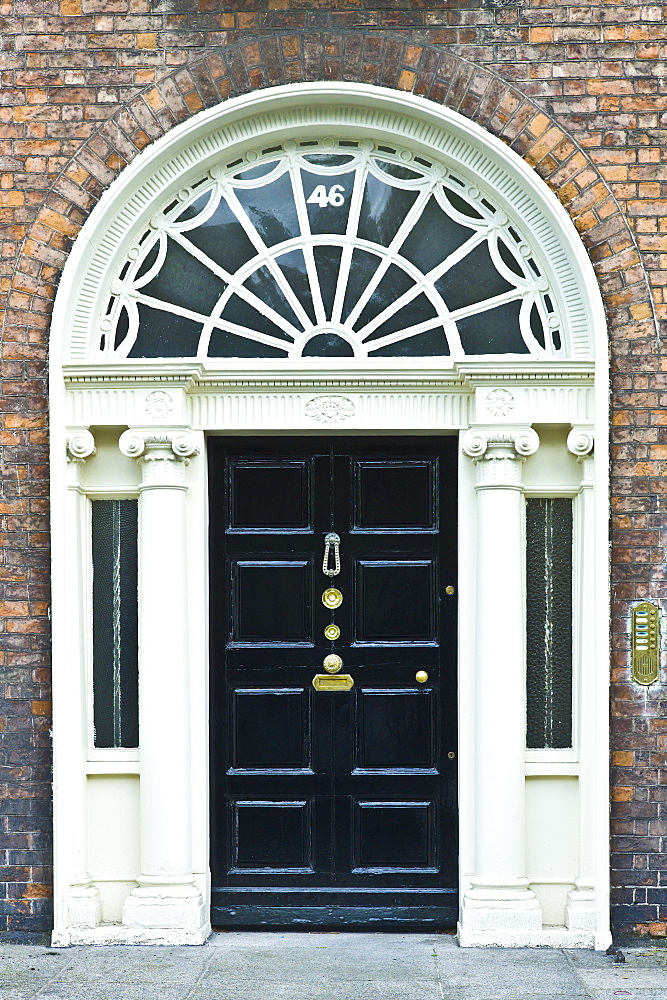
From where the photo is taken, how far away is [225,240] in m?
5.66

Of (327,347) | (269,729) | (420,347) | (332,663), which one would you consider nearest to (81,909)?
(269,729)

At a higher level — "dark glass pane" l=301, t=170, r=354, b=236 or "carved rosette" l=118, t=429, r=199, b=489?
"dark glass pane" l=301, t=170, r=354, b=236

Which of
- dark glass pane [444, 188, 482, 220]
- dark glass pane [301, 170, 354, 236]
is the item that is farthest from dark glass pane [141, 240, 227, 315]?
dark glass pane [444, 188, 482, 220]

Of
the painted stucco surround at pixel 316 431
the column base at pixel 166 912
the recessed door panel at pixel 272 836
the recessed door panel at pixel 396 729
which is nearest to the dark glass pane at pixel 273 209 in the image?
the painted stucco surround at pixel 316 431

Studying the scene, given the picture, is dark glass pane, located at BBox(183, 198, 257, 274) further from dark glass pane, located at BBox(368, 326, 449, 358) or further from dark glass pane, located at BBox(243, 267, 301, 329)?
dark glass pane, located at BBox(368, 326, 449, 358)

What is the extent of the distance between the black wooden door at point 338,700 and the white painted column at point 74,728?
0.68 meters

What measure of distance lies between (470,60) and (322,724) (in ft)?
11.7

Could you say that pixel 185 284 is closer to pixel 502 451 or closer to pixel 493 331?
pixel 493 331

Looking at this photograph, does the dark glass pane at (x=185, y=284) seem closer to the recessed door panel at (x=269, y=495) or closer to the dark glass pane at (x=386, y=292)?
the dark glass pane at (x=386, y=292)

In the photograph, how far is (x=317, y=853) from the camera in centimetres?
572

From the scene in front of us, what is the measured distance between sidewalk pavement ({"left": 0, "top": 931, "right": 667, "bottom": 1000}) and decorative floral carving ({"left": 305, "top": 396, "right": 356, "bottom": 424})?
2.72 metres

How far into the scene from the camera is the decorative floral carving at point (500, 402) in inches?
216

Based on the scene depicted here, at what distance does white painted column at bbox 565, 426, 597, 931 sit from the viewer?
5.41 metres

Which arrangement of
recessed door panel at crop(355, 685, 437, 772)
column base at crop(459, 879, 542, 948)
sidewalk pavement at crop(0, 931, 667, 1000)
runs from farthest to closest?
1. recessed door panel at crop(355, 685, 437, 772)
2. column base at crop(459, 879, 542, 948)
3. sidewalk pavement at crop(0, 931, 667, 1000)
